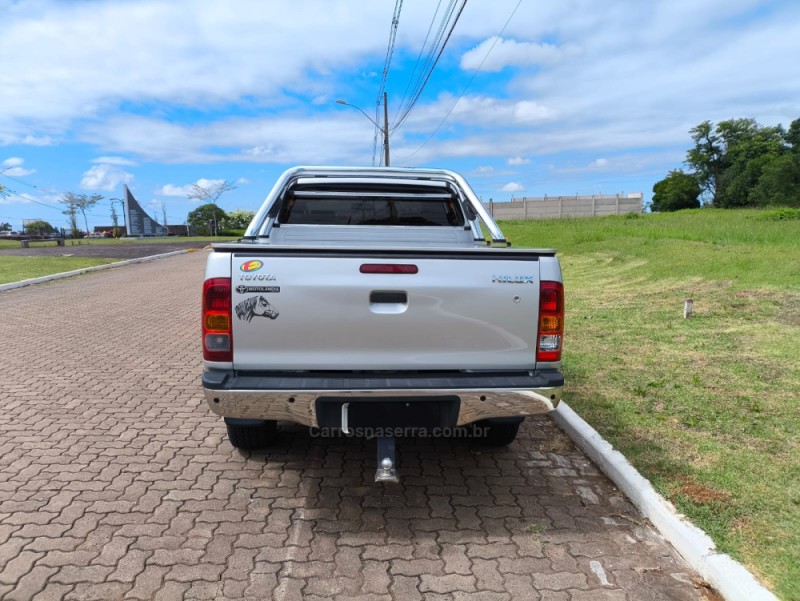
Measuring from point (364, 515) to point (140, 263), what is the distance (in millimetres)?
21722

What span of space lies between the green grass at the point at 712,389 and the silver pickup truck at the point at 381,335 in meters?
1.14

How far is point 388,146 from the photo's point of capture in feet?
98.3

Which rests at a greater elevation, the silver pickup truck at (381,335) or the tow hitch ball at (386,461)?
the silver pickup truck at (381,335)

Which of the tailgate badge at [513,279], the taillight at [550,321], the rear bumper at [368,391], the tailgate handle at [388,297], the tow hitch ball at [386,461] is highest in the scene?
the tailgate badge at [513,279]

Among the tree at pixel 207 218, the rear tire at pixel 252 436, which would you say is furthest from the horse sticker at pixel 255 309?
the tree at pixel 207 218

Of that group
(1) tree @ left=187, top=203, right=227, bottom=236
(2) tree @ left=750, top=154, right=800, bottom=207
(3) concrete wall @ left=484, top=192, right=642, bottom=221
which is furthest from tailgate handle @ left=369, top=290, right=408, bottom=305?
(1) tree @ left=187, top=203, right=227, bottom=236

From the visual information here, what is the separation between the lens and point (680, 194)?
76.1 meters

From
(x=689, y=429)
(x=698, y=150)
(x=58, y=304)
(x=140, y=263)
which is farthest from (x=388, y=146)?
(x=698, y=150)

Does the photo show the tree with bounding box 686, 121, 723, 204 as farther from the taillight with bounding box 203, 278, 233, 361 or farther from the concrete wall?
the taillight with bounding box 203, 278, 233, 361

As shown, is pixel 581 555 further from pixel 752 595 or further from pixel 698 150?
pixel 698 150

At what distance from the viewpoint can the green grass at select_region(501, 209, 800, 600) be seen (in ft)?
9.99

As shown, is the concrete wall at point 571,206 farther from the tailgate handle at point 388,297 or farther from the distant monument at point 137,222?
the tailgate handle at point 388,297

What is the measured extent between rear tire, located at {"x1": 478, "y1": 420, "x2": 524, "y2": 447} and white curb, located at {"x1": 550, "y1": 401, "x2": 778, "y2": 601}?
0.55 meters

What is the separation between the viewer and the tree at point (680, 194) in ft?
250
